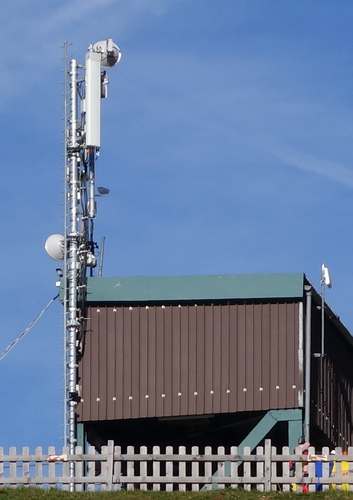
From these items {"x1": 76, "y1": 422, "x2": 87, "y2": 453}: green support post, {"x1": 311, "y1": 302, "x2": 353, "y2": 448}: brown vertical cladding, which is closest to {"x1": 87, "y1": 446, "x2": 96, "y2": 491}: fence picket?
{"x1": 76, "y1": 422, "x2": 87, "y2": 453}: green support post

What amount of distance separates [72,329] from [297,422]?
6666mm

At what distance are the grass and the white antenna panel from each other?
Result: 12.9 m

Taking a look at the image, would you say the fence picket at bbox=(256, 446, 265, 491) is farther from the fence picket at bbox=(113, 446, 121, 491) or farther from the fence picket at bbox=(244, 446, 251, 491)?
the fence picket at bbox=(113, 446, 121, 491)

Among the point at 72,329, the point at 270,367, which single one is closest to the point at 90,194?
the point at 72,329

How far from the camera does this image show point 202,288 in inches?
1881

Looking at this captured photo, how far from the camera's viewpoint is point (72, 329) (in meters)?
48.2

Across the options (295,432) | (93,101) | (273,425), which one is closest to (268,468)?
(295,432)

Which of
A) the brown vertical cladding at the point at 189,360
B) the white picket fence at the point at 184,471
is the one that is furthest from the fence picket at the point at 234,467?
the brown vertical cladding at the point at 189,360

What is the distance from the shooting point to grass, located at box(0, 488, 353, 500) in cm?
3988

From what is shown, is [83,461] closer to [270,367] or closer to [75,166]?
[270,367]

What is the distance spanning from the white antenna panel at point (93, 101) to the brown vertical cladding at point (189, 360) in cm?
518

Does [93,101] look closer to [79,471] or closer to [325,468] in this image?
[79,471]

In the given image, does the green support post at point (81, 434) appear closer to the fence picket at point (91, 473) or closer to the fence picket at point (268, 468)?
the fence picket at point (91, 473)

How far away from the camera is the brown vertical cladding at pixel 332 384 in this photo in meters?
48.9
